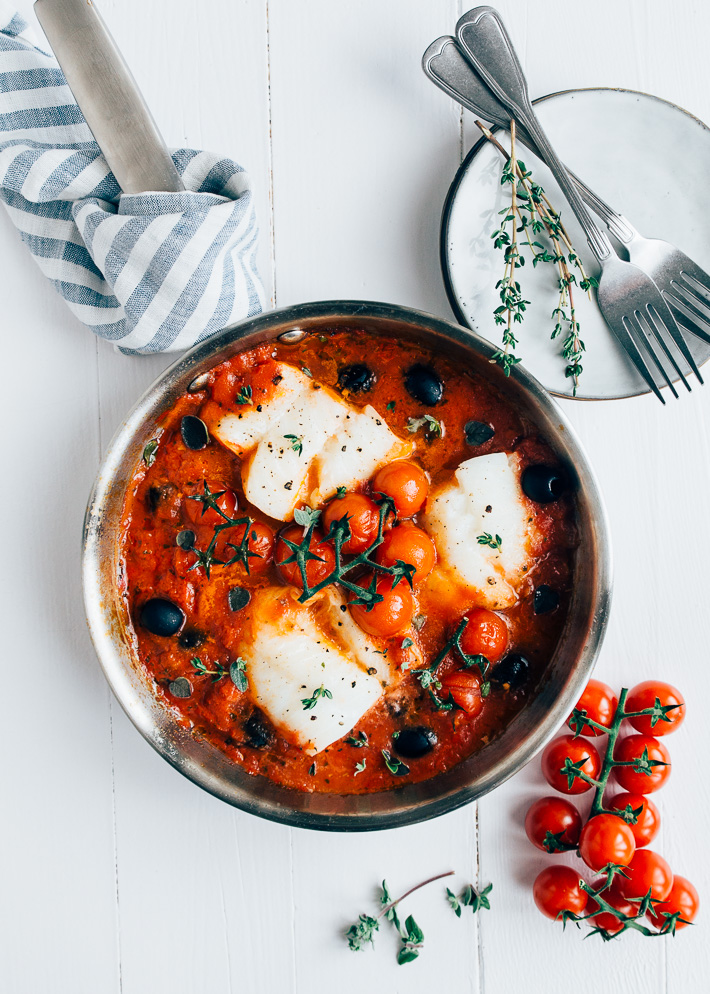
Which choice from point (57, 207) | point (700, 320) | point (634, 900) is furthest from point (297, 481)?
point (634, 900)

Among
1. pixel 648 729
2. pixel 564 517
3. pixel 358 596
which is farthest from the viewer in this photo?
pixel 648 729

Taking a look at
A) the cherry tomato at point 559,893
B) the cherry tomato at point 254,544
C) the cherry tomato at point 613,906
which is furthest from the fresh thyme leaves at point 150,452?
the cherry tomato at point 613,906

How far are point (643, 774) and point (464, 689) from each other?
57 centimetres

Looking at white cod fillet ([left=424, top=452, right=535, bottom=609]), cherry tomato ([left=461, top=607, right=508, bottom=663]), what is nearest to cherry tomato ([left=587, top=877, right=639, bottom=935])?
cherry tomato ([left=461, top=607, right=508, bottom=663])

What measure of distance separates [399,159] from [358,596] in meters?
1.15

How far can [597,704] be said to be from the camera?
1860 millimetres

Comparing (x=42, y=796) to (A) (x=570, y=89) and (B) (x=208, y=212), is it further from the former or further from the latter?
(A) (x=570, y=89)

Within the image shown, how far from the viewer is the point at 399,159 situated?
6.17 feet

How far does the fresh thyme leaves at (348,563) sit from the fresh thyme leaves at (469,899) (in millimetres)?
918

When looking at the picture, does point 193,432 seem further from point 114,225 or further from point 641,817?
point 641,817

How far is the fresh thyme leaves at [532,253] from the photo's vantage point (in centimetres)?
167

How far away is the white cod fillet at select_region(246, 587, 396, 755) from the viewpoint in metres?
1.70

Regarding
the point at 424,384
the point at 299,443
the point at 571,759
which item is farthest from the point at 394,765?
the point at 424,384

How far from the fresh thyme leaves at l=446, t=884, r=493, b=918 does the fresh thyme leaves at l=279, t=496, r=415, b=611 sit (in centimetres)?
92
